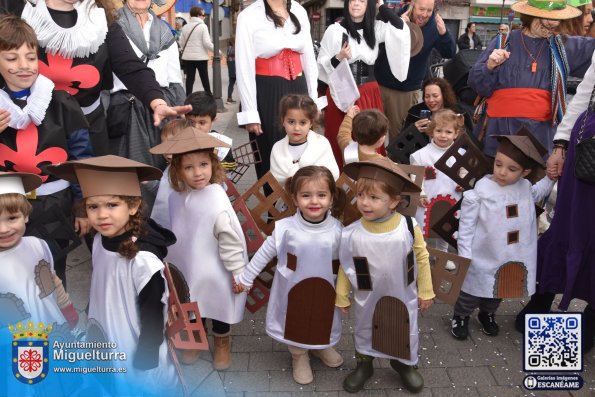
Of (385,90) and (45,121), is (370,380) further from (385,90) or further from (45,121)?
(385,90)

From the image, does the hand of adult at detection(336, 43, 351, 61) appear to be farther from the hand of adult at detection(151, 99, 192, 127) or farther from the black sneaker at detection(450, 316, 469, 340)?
the black sneaker at detection(450, 316, 469, 340)

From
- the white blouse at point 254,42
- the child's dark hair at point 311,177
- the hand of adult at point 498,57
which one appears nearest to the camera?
the child's dark hair at point 311,177

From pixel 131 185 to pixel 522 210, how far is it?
2143 mm

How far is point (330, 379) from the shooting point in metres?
2.88

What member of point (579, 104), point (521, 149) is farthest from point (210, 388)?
point (579, 104)

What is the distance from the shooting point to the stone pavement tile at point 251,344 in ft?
10.4

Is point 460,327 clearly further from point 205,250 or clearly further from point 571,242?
point 205,250

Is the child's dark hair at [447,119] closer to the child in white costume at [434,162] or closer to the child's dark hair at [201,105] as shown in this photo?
the child in white costume at [434,162]

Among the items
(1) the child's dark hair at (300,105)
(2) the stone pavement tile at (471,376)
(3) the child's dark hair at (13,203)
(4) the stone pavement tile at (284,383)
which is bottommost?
(2) the stone pavement tile at (471,376)

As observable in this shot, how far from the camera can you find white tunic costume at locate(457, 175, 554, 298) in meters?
3.05

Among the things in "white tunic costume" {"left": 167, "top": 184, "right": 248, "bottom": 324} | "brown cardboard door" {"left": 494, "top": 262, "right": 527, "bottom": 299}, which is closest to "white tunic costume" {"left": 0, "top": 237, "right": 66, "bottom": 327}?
"white tunic costume" {"left": 167, "top": 184, "right": 248, "bottom": 324}

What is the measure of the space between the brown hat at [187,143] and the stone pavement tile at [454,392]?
5.49ft

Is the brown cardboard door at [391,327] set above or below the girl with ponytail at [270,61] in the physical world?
below

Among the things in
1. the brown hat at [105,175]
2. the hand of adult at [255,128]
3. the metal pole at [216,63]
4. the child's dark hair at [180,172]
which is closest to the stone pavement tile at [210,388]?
the child's dark hair at [180,172]
